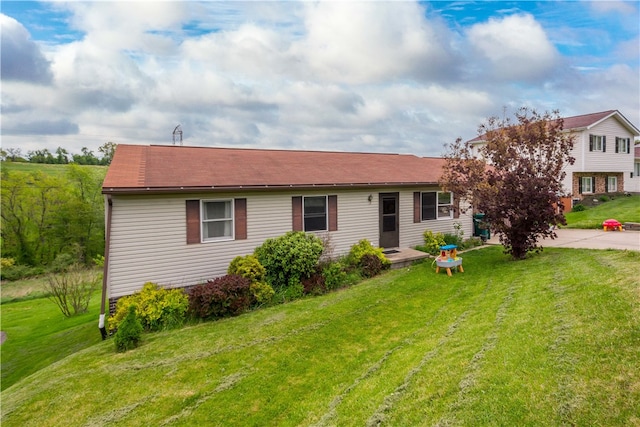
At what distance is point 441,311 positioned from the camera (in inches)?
277

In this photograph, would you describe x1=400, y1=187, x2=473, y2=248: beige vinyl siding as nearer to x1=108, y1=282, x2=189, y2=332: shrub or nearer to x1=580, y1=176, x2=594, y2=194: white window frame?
x1=108, y1=282, x2=189, y2=332: shrub

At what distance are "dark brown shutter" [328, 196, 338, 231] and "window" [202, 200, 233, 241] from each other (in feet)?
11.4

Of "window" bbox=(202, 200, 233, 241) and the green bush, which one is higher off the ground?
"window" bbox=(202, 200, 233, 241)

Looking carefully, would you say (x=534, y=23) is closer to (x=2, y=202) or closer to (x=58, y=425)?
(x=58, y=425)

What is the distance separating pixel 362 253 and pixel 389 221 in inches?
90.2

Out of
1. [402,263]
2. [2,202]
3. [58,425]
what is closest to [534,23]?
[402,263]

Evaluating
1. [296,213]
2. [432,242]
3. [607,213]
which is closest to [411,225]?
[432,242]

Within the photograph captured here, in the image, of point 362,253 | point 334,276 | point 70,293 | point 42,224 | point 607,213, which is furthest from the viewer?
point 42,224

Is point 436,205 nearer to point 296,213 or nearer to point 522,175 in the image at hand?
point 522,175

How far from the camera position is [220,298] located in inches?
318

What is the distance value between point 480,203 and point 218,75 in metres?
14.5

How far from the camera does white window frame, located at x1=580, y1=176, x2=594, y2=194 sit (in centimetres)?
2344

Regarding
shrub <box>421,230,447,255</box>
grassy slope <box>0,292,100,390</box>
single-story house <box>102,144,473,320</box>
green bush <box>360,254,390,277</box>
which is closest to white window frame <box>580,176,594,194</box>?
single-story house <box>102,144,473,320</box>

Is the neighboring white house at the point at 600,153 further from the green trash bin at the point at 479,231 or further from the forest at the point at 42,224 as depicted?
the forest at the point at 42,224
